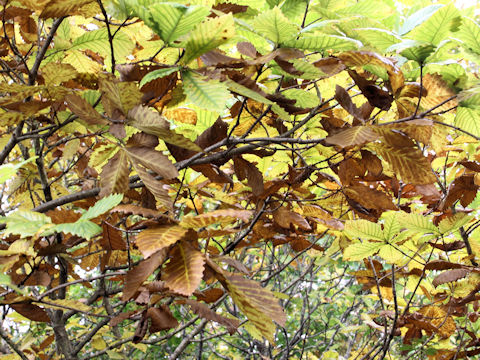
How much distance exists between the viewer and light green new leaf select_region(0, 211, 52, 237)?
2.20 ft

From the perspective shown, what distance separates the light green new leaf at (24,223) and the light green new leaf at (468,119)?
2.72 ft

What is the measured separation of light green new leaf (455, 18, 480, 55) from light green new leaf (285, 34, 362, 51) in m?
0.18

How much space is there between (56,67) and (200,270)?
0.54m

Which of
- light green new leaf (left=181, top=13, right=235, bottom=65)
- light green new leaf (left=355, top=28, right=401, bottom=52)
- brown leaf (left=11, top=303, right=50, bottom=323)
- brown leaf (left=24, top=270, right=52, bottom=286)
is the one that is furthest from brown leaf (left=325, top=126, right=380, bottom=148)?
brown leaf (left=24, top=270, right=52, bottom=286)

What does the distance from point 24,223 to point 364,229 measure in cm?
85

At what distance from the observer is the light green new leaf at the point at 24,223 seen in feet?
2.20

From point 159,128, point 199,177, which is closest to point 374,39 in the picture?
point 159,128

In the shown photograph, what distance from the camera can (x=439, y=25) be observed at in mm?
694

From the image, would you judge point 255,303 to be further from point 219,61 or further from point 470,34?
point 470,34

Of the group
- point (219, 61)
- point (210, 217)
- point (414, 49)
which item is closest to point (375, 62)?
point (414, 49)

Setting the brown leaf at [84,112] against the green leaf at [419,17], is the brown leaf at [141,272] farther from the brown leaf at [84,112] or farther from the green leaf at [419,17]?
the green leaf at [419,17]

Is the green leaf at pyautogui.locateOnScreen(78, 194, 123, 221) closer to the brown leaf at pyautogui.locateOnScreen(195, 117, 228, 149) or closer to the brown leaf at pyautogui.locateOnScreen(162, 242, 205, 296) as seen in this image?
the brown leaf at pyautogui.locateOnScreen(162, 242, 205, 296)

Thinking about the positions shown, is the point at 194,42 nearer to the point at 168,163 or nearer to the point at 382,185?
the point at 168,163

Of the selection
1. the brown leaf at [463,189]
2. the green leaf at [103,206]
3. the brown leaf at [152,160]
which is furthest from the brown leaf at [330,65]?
the brown leaf at [463,189]
